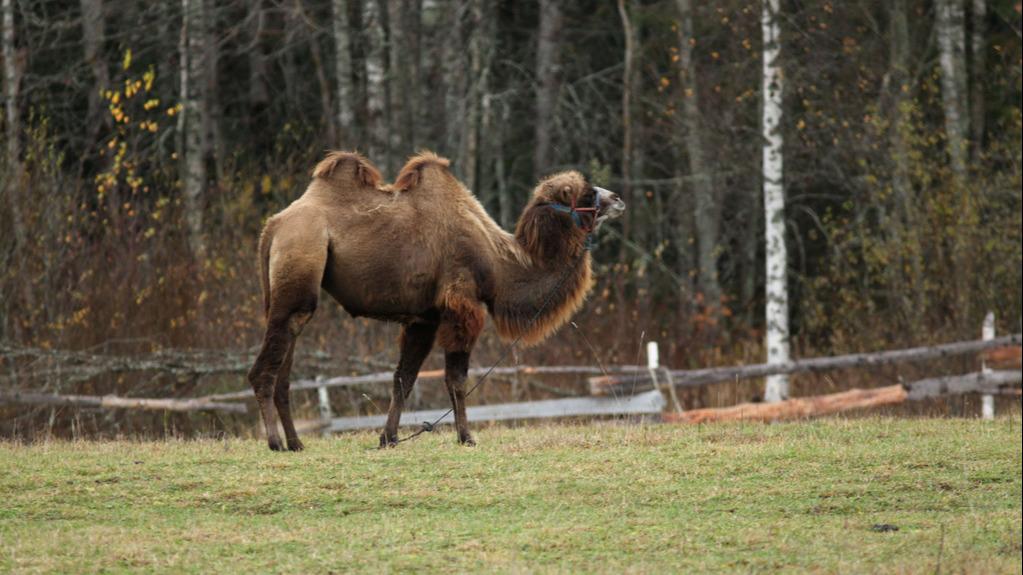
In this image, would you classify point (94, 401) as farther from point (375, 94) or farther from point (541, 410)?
point (375, 94)

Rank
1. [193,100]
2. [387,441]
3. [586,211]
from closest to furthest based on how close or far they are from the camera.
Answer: [387,441], [586,211], [193,100]

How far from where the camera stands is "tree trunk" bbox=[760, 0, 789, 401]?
19.3m

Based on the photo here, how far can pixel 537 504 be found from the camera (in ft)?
29.7

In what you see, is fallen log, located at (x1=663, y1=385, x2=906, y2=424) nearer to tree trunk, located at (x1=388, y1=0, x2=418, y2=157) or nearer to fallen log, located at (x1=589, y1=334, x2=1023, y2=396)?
fallen log, located at (x1=589, y1=334, x2=1023, y2=396)

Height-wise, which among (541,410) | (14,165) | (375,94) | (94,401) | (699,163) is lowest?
(541,410)

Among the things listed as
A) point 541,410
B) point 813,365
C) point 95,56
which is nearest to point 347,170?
point 541,410

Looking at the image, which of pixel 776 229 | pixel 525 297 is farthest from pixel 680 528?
pixel 776 229

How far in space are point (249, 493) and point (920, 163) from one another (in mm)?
13699

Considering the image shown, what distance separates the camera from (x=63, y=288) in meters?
18.3

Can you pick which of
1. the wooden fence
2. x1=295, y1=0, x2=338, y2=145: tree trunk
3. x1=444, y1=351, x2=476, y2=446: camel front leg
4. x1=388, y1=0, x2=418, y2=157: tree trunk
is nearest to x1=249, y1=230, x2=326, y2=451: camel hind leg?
x1=444, y1=351, x2=476, y2=446: camel front leg

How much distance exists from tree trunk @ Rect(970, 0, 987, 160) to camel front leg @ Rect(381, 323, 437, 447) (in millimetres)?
16155

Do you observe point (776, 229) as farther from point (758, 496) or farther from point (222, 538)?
point (222, 538)

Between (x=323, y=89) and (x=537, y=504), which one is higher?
(x=323, y=89)

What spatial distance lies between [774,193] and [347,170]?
9379 mm
